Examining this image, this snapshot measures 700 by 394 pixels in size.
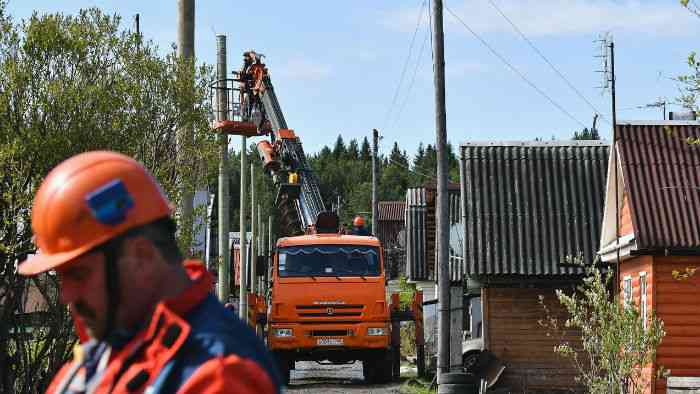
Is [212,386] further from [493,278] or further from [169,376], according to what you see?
[493,278]

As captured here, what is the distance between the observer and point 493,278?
26844 mm

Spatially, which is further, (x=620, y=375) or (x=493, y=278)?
(x=493, y=278)

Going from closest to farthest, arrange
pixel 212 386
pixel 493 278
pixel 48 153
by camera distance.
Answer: pixel 212 386
pixel 48 153
pixel 493 278

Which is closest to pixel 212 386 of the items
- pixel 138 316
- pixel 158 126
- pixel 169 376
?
pixel 169 376

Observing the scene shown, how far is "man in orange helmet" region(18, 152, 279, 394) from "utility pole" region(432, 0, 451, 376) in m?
20.2

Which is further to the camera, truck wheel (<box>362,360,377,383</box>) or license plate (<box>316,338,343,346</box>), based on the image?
truck wheel (<box>362,360,377,383</box>)

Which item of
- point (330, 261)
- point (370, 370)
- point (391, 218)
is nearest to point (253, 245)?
point (370, 370)

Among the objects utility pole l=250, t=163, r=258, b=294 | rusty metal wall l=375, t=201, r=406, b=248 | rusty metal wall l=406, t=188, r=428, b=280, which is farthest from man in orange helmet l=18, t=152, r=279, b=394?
rusty metal wall l=375, t=201, r=406, b=248

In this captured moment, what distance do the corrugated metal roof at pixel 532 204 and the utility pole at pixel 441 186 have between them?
12.4 ft

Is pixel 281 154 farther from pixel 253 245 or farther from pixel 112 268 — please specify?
pixel 112 268

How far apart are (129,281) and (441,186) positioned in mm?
20370

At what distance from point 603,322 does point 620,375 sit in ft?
2.34

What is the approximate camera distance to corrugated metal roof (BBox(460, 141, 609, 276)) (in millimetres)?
26766

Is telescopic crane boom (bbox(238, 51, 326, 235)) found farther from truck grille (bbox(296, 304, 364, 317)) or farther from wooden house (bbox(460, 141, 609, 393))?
truck grille (bbox(296, 304, 364, 317))
